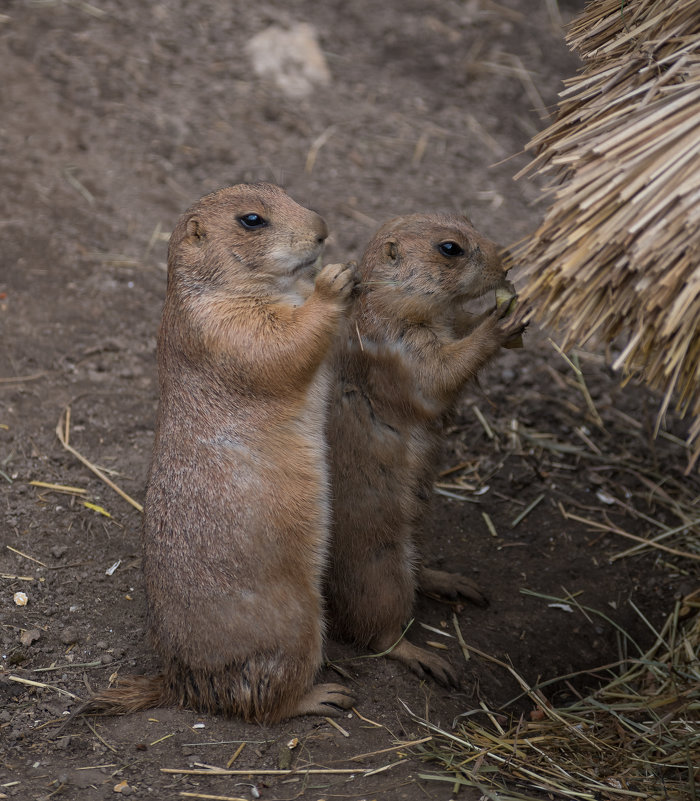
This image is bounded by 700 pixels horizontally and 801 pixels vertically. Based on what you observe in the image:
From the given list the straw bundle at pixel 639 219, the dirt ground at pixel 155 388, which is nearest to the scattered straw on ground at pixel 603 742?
the dirt ground at pixel 155 388

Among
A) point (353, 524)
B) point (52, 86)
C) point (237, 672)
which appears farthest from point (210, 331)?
point (52, 86)

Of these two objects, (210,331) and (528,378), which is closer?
(210,331)

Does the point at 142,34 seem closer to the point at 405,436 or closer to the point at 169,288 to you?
the point at 169,288

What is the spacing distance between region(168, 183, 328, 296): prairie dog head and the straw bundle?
3.48ft

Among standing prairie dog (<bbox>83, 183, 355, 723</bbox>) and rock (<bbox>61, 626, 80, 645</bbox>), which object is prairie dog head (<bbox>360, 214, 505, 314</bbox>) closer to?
standing prairie dog (<bbox>83, 183, 355, 723</bbox>)

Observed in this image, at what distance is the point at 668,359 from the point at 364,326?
1.76m

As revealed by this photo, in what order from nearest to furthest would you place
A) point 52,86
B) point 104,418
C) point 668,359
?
point 668,359 < point 104,418 < point 52,86

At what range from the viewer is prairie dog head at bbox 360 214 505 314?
15.6 ft

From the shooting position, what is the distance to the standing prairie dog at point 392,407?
472cm

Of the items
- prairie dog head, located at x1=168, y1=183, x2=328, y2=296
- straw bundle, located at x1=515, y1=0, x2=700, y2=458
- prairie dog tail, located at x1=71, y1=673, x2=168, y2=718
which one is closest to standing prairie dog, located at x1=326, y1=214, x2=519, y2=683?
prairie dog head, located at x1=168, y1=183, x2=328, y2=296

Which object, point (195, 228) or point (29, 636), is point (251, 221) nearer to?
point (195, 228)

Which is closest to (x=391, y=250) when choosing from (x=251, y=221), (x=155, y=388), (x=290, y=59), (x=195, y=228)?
(x=251, y=221)

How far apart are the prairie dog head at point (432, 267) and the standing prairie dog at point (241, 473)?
0.45 metres

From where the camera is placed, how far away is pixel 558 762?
4266mm
